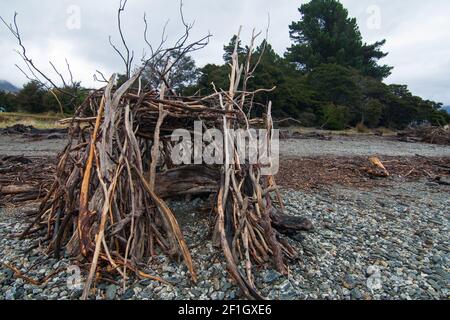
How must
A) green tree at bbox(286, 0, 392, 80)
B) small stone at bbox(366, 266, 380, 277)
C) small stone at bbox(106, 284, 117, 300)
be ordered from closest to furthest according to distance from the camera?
small stone at bbox(106, 284, 117, 300)
small stone at bbox(366, 266, 380, 277)
green tree at bbox(286, 0, 392, 80)

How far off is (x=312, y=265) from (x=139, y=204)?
1.35 metres

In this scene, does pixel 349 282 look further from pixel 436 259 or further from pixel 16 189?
pixel 16 189

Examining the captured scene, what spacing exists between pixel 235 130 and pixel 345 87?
23878 millimetres

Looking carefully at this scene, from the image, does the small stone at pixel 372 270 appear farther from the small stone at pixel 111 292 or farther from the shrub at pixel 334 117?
the shrub at pixel 334 117

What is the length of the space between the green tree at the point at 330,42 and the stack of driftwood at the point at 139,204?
2989cm

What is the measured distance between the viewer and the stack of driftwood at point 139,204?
1.96m

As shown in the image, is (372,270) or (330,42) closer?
(372,270)

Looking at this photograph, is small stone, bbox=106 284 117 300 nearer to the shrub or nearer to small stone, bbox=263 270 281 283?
small stone, bbox=263 270 281 283

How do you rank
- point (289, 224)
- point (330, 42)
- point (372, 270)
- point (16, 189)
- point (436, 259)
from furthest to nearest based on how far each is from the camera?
point (330, 42), point (16, 189), point (289, 224), point (436, 259), point (372, 270)

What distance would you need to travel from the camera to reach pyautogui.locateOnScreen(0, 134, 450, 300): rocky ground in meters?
1.86

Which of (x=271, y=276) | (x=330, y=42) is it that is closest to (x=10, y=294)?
(x=271, y=276)

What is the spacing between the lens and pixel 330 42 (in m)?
Result: 29.9

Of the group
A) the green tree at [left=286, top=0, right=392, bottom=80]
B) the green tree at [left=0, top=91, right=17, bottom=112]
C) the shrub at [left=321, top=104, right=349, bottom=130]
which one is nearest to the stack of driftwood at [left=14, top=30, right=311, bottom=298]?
the shrub at [left=321, top=104, right=349, bottom=130]

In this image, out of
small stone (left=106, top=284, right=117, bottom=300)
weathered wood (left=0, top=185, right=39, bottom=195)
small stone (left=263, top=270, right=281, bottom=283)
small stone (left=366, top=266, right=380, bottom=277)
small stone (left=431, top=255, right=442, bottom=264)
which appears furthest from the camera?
weathered wood (left=0, top=185, right=39, bottom=195)
